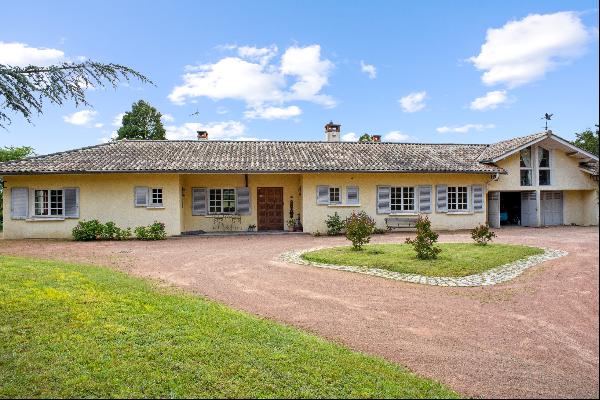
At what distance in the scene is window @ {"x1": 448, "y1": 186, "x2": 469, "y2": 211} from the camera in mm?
21234

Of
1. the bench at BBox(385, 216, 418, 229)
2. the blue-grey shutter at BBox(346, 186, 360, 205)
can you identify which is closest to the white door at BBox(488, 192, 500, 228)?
the bench at BBox(385, 216, 418, 229)

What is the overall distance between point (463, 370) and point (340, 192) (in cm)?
1574

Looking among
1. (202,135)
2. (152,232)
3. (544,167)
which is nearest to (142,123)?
(202,135)

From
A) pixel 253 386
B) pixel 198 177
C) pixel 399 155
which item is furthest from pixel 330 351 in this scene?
pixel 399 155

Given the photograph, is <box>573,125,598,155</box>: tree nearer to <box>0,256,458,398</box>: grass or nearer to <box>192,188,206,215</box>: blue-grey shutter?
<box>0,256,458,398</box>: grass

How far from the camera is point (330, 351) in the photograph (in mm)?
5188

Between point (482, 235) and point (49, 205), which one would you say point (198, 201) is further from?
point (482, 235)

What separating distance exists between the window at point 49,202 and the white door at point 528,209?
2314 cm

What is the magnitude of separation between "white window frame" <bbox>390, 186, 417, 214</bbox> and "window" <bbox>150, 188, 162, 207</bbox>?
10.9 meters

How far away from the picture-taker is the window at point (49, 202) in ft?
61.5

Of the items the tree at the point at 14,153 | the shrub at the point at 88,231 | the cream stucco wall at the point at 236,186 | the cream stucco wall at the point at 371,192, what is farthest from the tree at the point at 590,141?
the tree at the point at 14,153

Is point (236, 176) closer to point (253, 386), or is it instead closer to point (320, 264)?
point (320, 264)

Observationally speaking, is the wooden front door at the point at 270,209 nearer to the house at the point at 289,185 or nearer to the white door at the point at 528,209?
the house at the point at 289,185

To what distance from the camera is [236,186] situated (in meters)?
20.7
